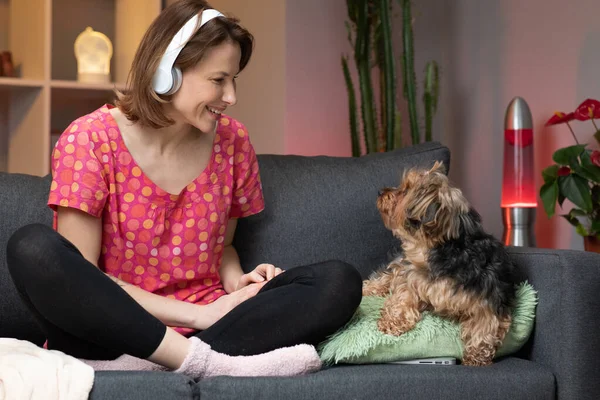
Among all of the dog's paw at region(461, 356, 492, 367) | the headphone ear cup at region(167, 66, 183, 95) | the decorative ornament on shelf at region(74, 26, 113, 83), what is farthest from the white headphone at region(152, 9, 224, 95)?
the decorative ornament on shelf at region(74, 26, 113, 83)

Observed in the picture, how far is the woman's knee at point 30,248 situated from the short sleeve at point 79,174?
0.55 feet

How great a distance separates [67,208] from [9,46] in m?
2.61

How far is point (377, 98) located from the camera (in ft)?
13.5

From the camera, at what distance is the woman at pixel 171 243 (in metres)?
1.75

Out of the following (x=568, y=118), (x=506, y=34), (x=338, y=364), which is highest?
(x=506, y=34)

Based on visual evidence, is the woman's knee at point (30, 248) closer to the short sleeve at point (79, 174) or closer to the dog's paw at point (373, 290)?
the short sleeve at point (79, 174)

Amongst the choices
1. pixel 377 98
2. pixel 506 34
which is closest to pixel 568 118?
pixel 506 34

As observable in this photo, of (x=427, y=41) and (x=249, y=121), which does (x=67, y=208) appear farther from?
(x=427, y=41)

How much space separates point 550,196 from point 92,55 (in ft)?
7.22

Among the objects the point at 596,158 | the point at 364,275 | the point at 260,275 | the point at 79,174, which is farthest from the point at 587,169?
the point at 79,174

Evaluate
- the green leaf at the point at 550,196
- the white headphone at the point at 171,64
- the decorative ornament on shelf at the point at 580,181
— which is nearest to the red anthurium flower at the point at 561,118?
the decorative ornament on shelf at the point at 580,181

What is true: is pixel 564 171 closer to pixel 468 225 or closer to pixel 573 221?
pixel 573 221

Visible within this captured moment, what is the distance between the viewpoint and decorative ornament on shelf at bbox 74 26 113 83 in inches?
161

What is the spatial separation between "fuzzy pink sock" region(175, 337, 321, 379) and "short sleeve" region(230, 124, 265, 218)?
0.57 metres
